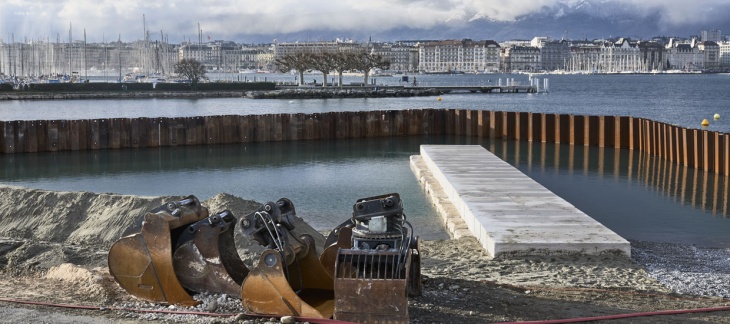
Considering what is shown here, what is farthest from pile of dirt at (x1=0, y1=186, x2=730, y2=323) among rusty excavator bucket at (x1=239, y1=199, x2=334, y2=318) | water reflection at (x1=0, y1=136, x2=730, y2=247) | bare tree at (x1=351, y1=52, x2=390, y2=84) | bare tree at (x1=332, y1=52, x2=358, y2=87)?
bare tree at (x1=351, y1=52, x2=390, y2=84)

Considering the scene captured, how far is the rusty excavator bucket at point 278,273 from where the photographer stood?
981cm

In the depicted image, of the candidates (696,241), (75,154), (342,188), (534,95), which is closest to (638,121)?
(342,188)

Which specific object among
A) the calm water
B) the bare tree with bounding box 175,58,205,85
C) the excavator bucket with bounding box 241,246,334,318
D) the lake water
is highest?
the bare tree with bounding box 175,58,205,85

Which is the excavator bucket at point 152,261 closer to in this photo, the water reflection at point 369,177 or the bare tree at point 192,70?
the water reflection at point 369,177

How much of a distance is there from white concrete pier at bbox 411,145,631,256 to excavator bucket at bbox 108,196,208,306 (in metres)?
4.72

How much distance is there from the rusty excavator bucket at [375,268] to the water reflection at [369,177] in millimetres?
6994

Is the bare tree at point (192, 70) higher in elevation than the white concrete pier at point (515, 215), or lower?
higher

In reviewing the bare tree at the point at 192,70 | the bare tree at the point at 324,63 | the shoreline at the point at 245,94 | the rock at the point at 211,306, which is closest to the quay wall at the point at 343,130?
the rock at the point at 211,306

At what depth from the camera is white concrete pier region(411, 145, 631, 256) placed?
517 inches

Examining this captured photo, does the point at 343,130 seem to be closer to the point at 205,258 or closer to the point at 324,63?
the point at 205,258

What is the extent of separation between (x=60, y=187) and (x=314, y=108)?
5218 centimetres

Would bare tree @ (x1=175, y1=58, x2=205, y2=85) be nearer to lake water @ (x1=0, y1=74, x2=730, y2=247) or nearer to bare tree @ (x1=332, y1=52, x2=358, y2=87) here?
bare tree @ (x1=332, y1=52, x2=358, y2=87)

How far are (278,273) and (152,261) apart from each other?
160 centimetres

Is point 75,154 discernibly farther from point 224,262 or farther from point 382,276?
point 382,276
